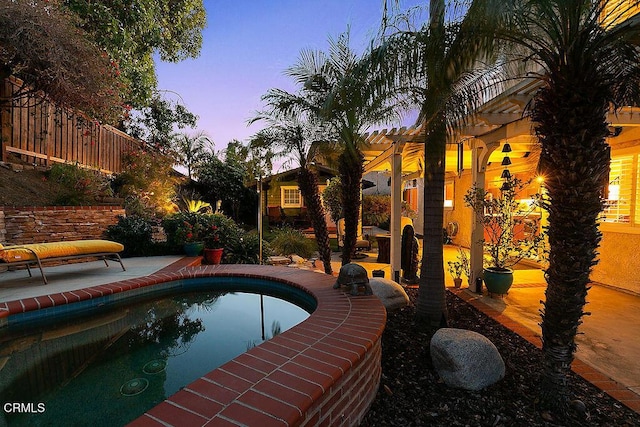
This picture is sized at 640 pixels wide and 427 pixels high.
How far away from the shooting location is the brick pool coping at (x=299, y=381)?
5.61ft

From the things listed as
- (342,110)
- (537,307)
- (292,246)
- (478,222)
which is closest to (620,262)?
(537,307)

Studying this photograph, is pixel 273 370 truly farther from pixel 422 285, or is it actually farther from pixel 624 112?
pixel 624 112

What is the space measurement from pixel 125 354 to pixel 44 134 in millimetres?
8120

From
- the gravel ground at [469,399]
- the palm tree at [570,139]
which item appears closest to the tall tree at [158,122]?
the gravel ground at [469,399]

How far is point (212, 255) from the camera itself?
8.21 metres

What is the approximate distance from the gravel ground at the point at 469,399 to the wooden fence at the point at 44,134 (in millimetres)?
8904

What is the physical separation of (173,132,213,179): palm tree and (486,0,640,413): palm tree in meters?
18.3

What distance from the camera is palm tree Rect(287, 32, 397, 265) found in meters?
5.54

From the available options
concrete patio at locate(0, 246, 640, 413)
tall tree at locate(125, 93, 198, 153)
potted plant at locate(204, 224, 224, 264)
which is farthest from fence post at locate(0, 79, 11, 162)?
tall tree at locate(125, 93, 198, 153)

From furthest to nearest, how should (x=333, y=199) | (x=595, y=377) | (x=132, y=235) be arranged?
1. (x=333, y=199)
2. (x=132, y=235)
3. (x=595, y=377)

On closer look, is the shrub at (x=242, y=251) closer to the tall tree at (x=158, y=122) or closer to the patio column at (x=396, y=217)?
the patio column at (x=396, y=217)

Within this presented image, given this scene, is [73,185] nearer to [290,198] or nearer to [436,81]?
[436,81]

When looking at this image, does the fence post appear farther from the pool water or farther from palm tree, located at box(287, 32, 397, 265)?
palm tree, located at box(287, 32, 397, 265)

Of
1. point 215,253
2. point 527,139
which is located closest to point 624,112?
point 527,139
